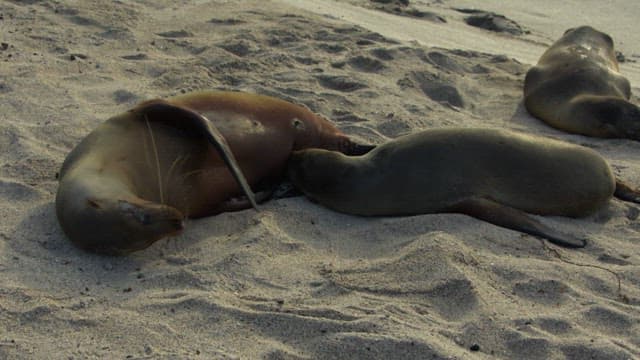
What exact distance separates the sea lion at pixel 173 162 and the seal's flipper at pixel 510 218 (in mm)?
884

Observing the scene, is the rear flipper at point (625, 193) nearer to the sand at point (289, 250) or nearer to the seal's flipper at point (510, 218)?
the sand at point (289, 250)

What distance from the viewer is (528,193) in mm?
4656

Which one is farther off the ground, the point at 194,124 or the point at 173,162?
the point at 194,124

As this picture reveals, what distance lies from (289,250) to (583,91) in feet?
11.5

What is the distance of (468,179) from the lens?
183 inches

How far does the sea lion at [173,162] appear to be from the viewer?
3.80 m

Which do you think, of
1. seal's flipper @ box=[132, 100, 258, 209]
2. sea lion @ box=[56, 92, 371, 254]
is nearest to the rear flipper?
sea lion @ box=[56, 92, 371, 254]

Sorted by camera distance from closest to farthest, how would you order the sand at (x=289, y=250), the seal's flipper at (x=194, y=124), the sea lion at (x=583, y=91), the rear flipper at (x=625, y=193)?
the sand at (x=289, y=250), the seal's flipper at (x=194, y=124), the rear flipper at (x=625, y=193), the sea lion at (x=583, y=91)

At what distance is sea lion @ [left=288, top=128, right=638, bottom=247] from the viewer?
15.1 feet

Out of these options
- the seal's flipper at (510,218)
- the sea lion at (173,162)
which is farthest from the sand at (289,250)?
the sea lion at (173,162)

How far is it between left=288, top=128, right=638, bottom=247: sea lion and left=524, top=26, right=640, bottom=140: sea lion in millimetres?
1505

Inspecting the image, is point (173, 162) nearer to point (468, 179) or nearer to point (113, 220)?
point (113, 220)

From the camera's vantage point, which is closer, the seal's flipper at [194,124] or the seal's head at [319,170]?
the seal's flipper at [194,124]

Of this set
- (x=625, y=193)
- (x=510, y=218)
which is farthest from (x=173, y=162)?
(x=625, y=193)
